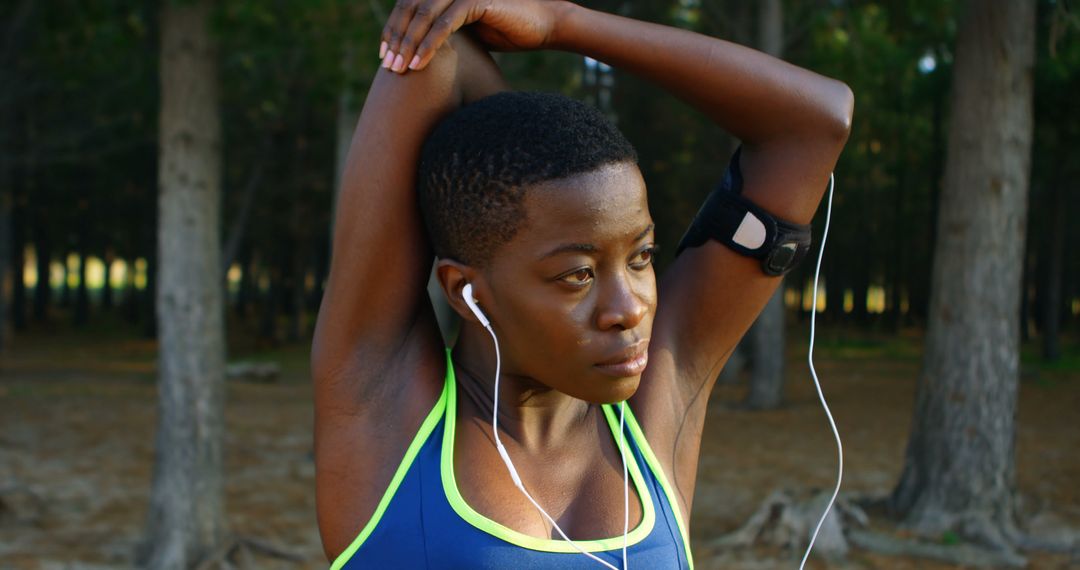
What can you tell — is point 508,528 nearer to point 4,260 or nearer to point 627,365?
point 627,365

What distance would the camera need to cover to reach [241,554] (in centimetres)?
686

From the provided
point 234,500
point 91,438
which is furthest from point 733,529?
point 91,438

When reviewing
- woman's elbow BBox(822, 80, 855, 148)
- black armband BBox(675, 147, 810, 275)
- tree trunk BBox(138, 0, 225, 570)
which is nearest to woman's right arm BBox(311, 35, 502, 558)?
black armband BBox(675, 147, 810, 275)

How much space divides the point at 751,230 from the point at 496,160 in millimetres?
524

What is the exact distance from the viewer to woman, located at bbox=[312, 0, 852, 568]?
157cm

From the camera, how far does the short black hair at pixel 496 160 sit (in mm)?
1565

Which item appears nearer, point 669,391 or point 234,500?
point 669,391

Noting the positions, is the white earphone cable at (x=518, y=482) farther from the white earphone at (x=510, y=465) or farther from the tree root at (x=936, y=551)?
the tree root at (x=936, y=551)

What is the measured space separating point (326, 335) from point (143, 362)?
72.9 ft

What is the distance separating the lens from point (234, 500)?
30.2ft

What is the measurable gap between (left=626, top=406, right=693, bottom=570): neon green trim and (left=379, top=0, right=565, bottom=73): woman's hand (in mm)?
703

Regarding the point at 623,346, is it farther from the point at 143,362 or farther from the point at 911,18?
the point at 143,362

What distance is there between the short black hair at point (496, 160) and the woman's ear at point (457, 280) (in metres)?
0.01

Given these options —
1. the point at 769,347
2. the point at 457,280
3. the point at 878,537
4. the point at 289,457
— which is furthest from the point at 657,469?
the point at 769,347
